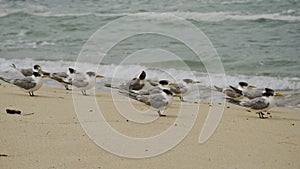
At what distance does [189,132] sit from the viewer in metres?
5.17

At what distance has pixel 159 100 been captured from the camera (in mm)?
6242

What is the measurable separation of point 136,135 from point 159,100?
144cm

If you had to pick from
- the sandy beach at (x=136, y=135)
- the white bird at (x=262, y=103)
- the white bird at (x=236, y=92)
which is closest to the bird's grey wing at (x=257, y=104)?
the white bird at (x=262, y=103)

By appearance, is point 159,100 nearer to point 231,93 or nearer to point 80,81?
point 231,93

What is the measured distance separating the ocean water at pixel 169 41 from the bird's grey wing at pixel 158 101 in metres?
2.02

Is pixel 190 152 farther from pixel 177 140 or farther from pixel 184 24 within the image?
pixel 184 24

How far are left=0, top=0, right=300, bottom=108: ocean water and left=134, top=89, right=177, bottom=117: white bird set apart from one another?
74.8 inches

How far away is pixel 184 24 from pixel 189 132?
12.6 metres

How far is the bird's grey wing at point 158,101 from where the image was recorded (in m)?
6.18

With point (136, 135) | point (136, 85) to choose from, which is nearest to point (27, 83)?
point (136, 85)

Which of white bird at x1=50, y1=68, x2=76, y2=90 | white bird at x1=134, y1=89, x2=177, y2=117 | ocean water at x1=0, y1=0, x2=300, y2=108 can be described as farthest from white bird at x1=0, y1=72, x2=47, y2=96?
white bird at x1=134, y1=89, x2=177, y2=117

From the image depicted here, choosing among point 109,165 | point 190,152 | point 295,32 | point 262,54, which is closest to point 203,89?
point 262,54

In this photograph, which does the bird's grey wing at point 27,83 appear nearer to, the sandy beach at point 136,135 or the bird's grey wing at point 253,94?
the sandy beach at point 136,135

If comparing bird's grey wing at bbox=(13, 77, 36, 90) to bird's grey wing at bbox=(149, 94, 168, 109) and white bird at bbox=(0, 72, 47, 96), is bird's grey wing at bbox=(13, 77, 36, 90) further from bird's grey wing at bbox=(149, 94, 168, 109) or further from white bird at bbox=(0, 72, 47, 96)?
bird's grey wing at bbox=(149, 94, 168, 109)
